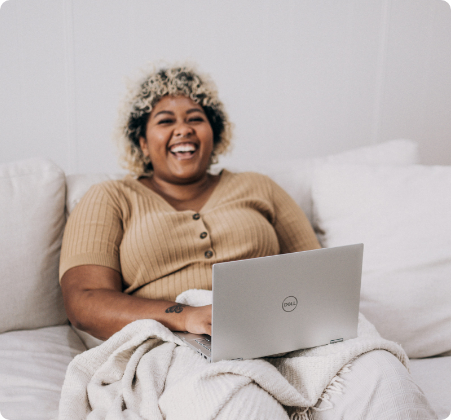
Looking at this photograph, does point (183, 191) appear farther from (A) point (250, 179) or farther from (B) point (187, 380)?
(B) point (187, 380)

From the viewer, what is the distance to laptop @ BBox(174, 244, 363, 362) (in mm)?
716

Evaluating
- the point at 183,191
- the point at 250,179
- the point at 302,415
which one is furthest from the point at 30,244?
→ the point at 302,415

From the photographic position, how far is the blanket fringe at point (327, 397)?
30.5 inches

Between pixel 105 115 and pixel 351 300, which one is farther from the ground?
pixel 105 115

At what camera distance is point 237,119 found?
1867 mm

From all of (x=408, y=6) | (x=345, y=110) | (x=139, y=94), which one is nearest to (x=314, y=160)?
(x=345, y=110)

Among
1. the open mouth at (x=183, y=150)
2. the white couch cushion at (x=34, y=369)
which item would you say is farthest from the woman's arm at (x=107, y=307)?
the open mouth at (x=183, y=150)

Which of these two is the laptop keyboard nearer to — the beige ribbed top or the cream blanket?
the cream blanket

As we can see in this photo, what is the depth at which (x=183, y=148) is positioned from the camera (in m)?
1.37

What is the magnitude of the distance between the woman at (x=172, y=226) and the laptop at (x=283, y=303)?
10 cm

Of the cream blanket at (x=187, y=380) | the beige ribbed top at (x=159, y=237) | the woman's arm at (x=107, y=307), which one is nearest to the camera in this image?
the cream blanket at (x=187, y=380)

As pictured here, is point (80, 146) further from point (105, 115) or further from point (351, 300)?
point (351, 300)

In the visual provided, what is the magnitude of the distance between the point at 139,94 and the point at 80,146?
429 millimetres

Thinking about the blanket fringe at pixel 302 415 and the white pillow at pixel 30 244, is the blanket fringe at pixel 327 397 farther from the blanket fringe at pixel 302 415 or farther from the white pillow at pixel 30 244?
the white pillow at pixel 30 244
